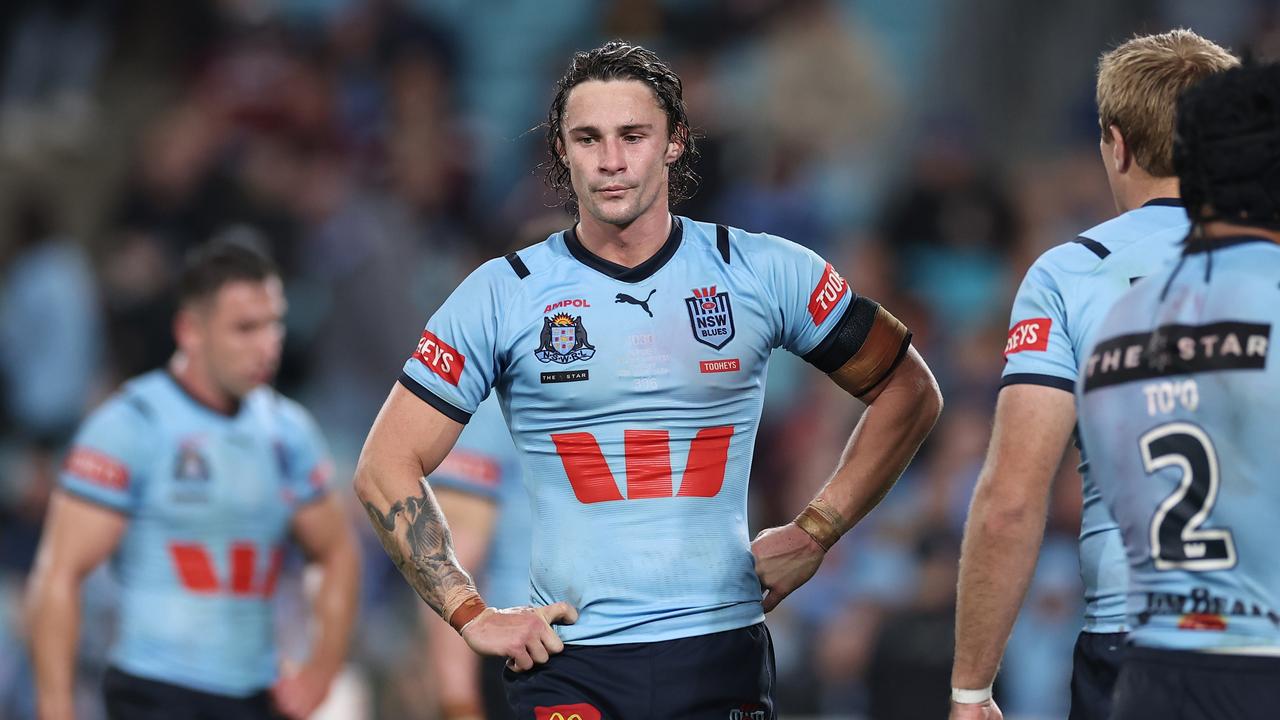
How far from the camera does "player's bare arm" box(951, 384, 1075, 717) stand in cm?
461

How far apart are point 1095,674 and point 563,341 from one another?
1676mm

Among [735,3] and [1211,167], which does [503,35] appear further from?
[1211,167]

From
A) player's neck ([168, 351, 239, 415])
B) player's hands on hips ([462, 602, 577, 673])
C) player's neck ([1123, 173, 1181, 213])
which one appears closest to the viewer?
player's hands on hips ([462, 602, 577, 673])

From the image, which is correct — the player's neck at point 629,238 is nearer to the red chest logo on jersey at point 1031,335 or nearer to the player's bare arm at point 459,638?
the red chest logo on jersey at point 1031,335

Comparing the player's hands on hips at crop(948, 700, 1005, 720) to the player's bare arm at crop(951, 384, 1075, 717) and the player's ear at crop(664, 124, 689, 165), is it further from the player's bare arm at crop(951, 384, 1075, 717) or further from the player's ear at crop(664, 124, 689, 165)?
the player's ear at crop(664, 124, 689, 165)

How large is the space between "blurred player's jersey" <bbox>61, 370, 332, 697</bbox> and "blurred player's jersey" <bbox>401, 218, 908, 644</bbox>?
2587 mm

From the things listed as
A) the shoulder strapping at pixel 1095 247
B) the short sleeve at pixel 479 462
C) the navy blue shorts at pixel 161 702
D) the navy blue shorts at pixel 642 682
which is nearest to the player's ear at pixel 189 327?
the short sleeve at pixel 479 462

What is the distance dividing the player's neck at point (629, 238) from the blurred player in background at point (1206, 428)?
1476 millimetres

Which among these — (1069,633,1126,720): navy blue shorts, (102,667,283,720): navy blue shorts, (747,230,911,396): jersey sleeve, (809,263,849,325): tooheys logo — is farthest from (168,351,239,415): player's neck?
(1069,633,1126,720): navy blue shorts

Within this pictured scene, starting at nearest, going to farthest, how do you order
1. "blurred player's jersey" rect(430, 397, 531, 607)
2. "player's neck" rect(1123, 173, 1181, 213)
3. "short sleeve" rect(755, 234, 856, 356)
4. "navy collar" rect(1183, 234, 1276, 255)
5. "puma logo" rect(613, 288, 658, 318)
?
"navy collar" rect(1183, 234, 1276, 255), "player's neck" rect(1123, 173, 1181, 213), "puma logo" rect(613, 288, 658, 318), "short sleeve" rect(755, 234, 856, 356), "blurred player's jersey" rect(430, 397, 531, 607)

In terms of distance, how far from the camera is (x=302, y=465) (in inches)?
297

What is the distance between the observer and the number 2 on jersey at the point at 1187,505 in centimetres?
373

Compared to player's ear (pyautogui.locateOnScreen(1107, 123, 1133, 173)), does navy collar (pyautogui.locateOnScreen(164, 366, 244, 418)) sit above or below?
below

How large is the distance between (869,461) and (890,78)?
26.5 ft
